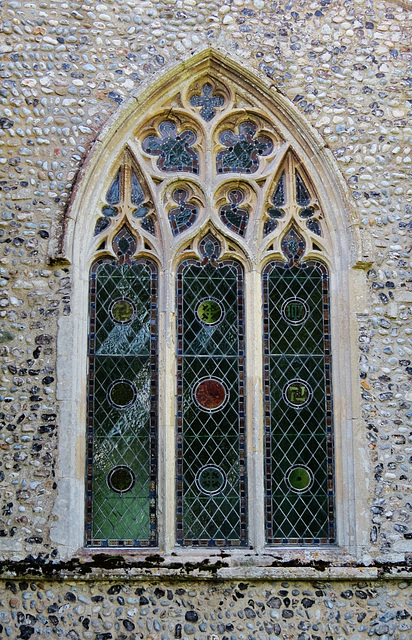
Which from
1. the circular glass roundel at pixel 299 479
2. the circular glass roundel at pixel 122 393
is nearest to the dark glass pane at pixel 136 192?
the circular glass roundel at pixel 122 393

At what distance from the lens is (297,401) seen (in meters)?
7.70

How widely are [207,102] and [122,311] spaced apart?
223 cm

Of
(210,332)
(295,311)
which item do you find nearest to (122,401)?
(210,332)

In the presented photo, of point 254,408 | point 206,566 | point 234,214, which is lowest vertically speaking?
point 206,566

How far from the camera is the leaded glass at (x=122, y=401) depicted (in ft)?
24.3

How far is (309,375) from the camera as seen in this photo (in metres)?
7.77

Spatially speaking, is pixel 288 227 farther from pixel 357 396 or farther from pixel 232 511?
pixel 232 511

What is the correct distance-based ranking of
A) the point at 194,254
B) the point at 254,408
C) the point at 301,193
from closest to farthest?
the point at 254,408 < the point at 194,254 < the point at 301,193

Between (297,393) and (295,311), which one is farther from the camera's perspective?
(295,311)

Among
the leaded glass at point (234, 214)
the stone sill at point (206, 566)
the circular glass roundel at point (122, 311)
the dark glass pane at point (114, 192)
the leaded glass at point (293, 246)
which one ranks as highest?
the dark glass pane at point (114, 192)

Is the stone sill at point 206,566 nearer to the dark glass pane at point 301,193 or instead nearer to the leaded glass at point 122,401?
the leaded glass at point 122,401

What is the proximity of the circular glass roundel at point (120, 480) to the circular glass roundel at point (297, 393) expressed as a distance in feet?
5.01

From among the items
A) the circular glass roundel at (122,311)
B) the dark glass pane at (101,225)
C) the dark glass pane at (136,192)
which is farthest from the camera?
the dark glass pane at (136,192)

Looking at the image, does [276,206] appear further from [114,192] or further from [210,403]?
[210,403]
